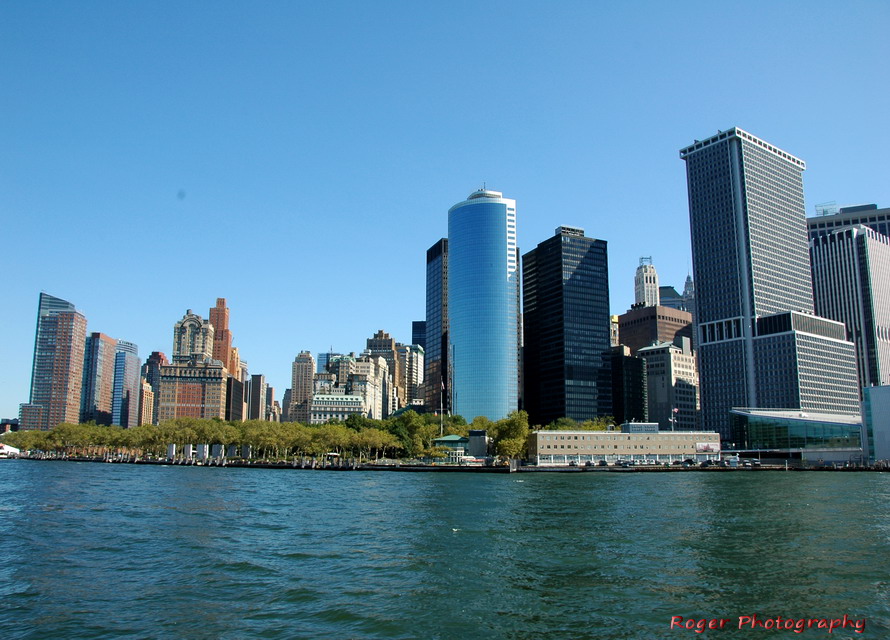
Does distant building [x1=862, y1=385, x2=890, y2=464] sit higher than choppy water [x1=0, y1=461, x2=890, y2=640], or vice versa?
distant building [x1=862, y1=385, x2=890, y2=464]

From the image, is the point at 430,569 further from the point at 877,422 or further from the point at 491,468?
the point at 877,422

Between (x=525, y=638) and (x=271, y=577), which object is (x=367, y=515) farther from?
(x=525, y=638)

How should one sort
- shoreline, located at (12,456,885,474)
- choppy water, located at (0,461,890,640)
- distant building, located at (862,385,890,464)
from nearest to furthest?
choppy water, located at (0,461,890,640)
shoreline, located at (12,456,885,474)
distant building, located at (862,385,890,464)

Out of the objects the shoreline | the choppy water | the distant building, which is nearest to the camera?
the choppy water

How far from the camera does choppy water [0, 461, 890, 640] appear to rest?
105 ft

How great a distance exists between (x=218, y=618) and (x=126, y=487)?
80982 mm

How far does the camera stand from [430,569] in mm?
43094

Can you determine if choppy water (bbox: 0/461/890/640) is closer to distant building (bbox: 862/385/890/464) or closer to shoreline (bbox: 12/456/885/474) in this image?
shoreline (bbox: 12/456/885/474)

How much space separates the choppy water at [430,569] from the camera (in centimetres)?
3206

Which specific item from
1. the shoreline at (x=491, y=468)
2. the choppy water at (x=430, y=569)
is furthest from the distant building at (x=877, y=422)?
the choppy water at (x=430, y=569)

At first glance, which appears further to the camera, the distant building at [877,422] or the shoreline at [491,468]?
the distant building at [877,422]

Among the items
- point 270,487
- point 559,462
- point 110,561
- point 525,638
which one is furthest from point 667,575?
point 559,462

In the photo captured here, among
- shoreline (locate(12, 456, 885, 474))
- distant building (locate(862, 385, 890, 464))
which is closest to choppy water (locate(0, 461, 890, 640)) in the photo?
shoreline (locate(12, 456, 885, 474))

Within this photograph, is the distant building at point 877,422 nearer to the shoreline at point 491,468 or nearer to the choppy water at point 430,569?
the shoreline at point 491,468
